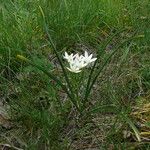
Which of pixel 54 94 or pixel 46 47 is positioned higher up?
pixel 46 47

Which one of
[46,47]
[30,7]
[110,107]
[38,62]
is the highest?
[30,7]

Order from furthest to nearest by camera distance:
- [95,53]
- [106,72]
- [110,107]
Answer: [95,53]
[106,72]
[110,107]

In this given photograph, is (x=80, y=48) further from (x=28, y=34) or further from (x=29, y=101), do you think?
(x=29, y=101)

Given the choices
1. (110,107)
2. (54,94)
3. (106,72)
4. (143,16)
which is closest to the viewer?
(110,107)

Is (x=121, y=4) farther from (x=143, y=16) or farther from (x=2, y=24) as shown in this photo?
(x=2, y=24)

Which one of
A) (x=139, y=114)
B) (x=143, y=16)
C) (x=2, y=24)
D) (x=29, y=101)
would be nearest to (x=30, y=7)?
(x=2, y=24)

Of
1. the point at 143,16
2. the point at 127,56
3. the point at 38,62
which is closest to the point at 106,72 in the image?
the point at 127,56

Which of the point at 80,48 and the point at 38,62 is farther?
the point at 80,48
